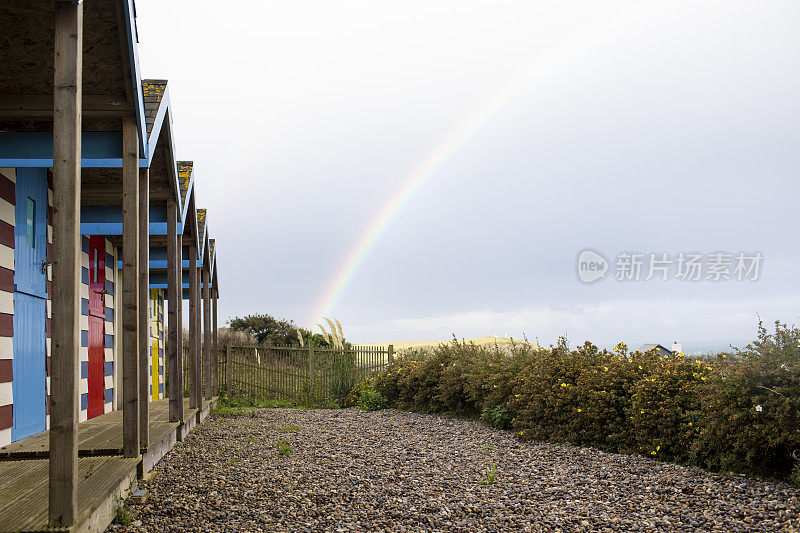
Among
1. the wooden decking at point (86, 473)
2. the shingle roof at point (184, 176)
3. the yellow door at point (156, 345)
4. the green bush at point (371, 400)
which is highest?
the shingle roof at point (184, 176)

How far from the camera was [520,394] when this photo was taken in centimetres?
931

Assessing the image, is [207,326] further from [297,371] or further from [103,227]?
[297,371]

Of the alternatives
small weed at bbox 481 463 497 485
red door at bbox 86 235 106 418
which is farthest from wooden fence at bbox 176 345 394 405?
small weed at bbox 481 463 497 485

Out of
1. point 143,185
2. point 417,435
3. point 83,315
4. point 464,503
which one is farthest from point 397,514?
point 83,315

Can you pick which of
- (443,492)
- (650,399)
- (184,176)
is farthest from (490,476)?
(184,176)

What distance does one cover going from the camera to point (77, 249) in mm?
3559

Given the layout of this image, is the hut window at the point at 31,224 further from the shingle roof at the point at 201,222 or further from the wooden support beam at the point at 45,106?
the shingle roof at the point at 201,222

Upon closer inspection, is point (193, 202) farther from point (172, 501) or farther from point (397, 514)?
point (397, 514)

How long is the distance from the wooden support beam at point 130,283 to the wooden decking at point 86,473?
36 centimetres

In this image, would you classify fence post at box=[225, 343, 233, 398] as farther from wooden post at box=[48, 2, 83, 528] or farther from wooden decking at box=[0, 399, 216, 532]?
wooden post at box=[48, 2, 83, 528]

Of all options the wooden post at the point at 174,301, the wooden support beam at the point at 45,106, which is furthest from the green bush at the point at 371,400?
the wooden support beam at the point at 45,106

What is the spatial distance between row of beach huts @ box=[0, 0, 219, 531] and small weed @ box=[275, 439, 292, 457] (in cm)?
133

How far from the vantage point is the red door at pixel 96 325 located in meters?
9.28

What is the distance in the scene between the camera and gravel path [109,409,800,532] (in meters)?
4.77
